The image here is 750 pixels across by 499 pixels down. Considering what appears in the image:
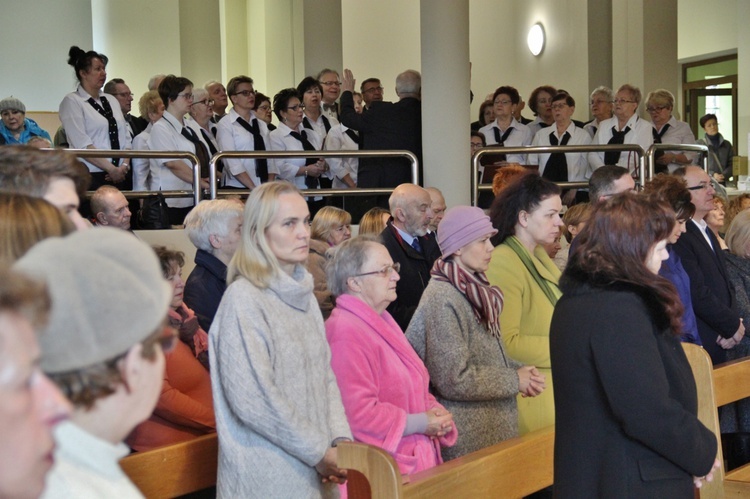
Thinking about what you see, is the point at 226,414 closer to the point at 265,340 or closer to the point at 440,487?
the point at 265,340

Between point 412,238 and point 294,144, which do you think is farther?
point 294,144

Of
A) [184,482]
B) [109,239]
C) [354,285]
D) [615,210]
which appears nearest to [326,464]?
[184,482]

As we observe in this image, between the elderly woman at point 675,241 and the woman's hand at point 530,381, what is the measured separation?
3.43ft

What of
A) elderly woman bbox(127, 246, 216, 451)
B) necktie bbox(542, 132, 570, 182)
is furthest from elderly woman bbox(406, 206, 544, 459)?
necktie bbox(542, 132, 570, 182)

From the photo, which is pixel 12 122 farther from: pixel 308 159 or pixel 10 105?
pixel 308 159

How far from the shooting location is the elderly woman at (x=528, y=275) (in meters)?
3.57

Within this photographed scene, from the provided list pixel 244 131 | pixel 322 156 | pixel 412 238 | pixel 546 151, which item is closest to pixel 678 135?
pixel 546 151

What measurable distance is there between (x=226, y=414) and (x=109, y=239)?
1.74 metres

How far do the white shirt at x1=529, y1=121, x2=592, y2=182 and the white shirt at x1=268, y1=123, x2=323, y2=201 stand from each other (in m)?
1.79

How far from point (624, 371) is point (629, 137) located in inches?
227

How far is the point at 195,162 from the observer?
19.2 feet

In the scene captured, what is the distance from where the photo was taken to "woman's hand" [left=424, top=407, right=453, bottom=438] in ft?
10.4

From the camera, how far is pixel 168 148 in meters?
6.46

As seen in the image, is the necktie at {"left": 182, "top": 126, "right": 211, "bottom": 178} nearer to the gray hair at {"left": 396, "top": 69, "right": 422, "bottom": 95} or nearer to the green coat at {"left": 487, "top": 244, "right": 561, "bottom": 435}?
the gray hair at {"left": 396, "top": 69, "right": 422, "bottom": 95}
